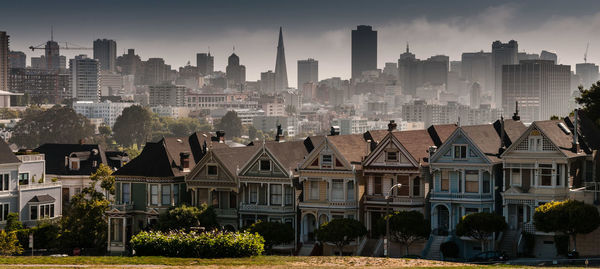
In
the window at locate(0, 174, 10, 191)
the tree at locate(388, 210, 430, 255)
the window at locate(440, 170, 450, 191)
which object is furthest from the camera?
the window at locate(0, 174, 10, 191)

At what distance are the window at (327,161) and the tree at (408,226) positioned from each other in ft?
18.3

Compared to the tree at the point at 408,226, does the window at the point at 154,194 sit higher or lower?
higher

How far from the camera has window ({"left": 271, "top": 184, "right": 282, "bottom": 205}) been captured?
230 feet

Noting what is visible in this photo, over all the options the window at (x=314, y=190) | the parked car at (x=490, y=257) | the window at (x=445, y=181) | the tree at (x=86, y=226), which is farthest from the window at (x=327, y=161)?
the tree at (x=86, y=226)

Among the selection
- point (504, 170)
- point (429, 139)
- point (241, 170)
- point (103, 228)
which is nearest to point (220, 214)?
point (241, 170)

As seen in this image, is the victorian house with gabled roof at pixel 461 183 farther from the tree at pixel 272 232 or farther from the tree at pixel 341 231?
the tree at pixel 272 232

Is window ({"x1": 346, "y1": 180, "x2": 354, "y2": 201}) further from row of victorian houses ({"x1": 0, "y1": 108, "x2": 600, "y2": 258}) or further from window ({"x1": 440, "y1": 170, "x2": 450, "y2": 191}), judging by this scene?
window ({"x1": 440, "y1": 170, "x2": 450, "y2": 191})

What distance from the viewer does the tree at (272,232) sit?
219ft

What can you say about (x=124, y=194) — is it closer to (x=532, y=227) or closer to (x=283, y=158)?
(x=283, y=158)

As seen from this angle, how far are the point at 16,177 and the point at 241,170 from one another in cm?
1915

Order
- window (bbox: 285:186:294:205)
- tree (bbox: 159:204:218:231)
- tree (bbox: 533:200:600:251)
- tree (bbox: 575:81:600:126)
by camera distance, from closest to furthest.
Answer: tree (bbox: 533:200:600:251) < tree (bbox: 159:204:218:231) < window (bbox: 285:186:294:205) < tree (bbox: 575:81:600:126)

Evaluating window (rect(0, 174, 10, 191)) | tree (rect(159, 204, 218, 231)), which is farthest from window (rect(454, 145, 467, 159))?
window (rect(0, 174, 10, 191))

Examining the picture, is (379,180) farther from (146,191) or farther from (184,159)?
(146,191)

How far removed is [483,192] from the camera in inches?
2542
